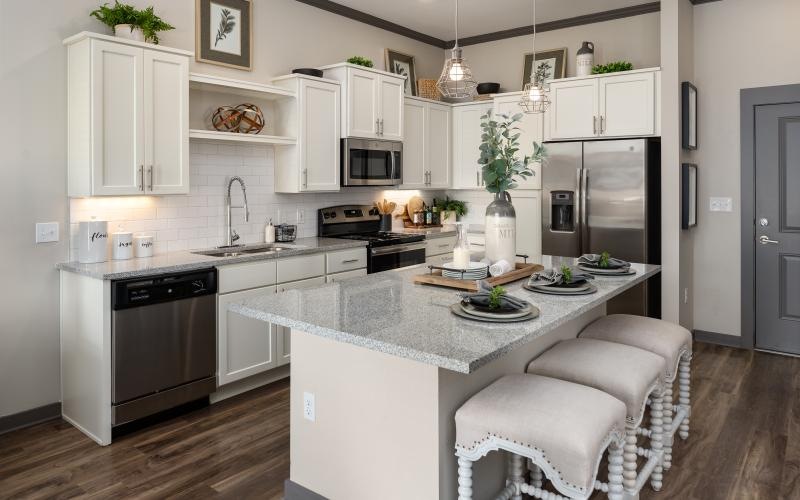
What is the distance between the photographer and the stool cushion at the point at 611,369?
2141 mm

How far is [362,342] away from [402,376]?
36cm

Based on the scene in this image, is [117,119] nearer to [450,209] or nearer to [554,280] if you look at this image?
[554,280]

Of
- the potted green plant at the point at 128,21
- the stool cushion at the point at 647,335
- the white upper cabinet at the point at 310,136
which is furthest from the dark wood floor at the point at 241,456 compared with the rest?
the potted green plant at the point at 128,21

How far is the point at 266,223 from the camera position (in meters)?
4.56

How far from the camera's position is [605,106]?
4.85 metres

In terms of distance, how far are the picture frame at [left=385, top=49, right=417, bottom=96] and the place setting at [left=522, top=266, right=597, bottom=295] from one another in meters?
3.61

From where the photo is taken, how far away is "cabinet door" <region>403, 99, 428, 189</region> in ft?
17.9

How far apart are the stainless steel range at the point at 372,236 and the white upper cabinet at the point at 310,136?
1.49ft

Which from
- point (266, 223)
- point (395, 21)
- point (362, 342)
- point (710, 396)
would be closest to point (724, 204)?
point (710, 396)

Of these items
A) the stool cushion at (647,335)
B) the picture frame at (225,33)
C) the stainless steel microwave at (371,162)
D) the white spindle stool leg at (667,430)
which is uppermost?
the picture frame at (225,33)

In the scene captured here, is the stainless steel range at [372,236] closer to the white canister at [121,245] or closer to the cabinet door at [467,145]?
the cabinet door at [467,145]

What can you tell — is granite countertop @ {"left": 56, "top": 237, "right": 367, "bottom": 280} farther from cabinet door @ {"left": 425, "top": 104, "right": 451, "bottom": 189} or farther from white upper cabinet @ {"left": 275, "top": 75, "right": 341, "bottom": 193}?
cabinet door @ {"left": 425, "top": 104, "right": 451, "bottom": 189}

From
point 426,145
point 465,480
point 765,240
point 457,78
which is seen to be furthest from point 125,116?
point 765,240

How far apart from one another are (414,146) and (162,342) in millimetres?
3123
